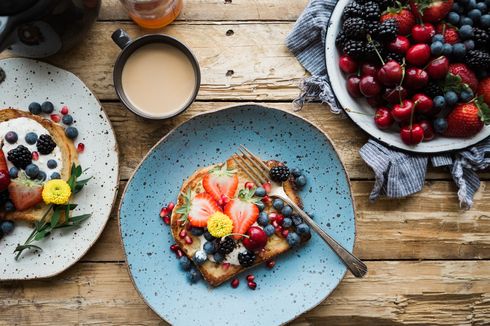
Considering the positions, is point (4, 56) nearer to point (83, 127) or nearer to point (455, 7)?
point (83, 127)

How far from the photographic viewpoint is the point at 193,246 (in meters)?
1.74

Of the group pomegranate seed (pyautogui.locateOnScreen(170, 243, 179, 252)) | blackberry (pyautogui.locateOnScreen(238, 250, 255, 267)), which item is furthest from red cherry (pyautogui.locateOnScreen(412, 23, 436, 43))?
pomegranate seed (pyautogui.locateOnScreen(170, 243, 179, 252))

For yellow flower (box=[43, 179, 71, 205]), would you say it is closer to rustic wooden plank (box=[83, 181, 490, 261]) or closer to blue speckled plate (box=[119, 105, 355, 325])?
blue speckled plate (box=[119, 105, 355, 325])

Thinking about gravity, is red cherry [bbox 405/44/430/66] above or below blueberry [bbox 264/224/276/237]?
above

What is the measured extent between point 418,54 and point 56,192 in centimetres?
114

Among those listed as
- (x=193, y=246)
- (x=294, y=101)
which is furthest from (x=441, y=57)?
(x=193, y=246)

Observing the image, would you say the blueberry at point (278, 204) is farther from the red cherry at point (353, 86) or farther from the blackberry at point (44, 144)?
the blackberry at point (44, 144)

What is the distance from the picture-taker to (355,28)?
5.46 ft

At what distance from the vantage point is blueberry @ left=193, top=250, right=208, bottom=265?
1701 millimetres

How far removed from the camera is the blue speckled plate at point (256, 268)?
173 cm

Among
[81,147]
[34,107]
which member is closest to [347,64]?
[81,147]

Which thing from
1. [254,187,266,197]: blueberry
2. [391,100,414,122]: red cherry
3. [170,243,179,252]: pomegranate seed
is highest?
[391,100,414,122]: red cherry

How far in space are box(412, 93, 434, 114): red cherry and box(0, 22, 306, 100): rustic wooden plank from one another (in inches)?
14.4

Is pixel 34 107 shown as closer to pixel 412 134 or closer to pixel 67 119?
pixel 67 119
